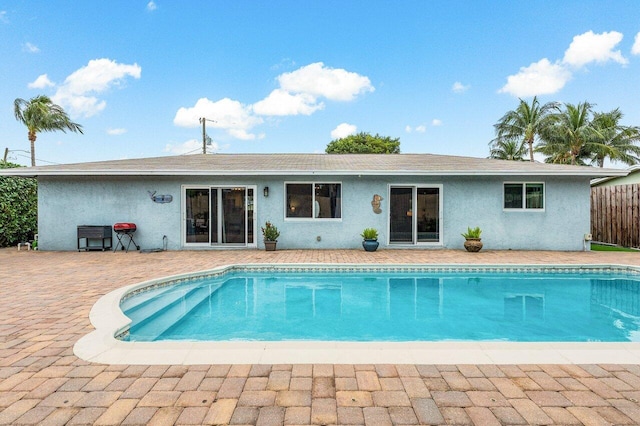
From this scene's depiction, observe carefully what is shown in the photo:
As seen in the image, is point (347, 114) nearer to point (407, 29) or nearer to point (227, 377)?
point (407, 29)

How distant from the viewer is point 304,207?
35.6ft

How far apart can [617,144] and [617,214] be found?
14.5 metres

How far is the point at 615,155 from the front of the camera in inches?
841

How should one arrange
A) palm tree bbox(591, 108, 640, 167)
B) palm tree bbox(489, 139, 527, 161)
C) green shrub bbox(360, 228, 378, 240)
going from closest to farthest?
1. green shrub bbox(360, 228, 378, 240)
2. palm tree bbox(591, 108, 640, 167)
3. palm tree bbox(489, 139, 527, 161)

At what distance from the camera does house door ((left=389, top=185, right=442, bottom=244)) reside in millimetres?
11016

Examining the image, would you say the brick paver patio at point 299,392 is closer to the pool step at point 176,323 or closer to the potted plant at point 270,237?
the pool step at point 176,323

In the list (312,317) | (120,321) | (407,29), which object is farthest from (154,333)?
(407,29)

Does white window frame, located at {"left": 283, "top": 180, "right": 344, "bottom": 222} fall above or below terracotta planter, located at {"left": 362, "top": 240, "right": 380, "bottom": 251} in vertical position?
above

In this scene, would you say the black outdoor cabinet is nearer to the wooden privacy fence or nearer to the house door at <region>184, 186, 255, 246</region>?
the house door at <region>184, 186, 255, 246</region>

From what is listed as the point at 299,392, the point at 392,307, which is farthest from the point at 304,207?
the point at 299,392

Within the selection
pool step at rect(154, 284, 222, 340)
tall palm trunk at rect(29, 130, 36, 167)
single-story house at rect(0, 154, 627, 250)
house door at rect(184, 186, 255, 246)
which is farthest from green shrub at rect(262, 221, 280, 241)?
tall palm trunk at rect(29, 130, 36, 167)

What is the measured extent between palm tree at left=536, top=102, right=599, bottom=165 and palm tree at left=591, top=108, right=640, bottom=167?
45cm

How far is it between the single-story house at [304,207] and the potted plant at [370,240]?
1.64ft

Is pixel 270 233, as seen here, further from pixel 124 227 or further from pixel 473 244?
pixel 473 244
